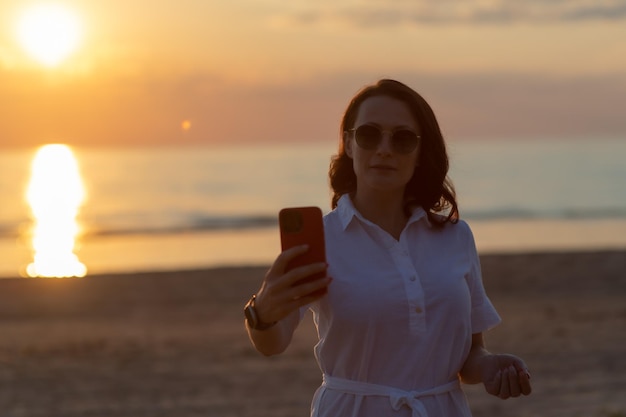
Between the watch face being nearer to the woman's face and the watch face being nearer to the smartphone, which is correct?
the smartphone

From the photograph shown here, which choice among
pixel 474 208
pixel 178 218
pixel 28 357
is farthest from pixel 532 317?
pixel 474 208

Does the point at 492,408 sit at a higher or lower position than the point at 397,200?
lower

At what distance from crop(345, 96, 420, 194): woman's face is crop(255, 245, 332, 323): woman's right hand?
43 cm

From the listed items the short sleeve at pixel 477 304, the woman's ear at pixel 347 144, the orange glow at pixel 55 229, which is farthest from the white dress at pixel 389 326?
the orange glow at pixel 55 229

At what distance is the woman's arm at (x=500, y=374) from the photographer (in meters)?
2.80

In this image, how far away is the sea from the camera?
26562 millimetres

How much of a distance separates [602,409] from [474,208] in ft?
124

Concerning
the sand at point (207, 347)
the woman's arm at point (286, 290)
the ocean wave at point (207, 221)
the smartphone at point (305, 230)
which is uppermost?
the ocean wave at point (207, 221)

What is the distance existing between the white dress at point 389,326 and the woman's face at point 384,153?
0.14 m

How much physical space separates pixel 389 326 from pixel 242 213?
1582 inches

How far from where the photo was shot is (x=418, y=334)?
9.00 feet

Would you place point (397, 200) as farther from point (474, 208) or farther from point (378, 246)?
point (474, 208)

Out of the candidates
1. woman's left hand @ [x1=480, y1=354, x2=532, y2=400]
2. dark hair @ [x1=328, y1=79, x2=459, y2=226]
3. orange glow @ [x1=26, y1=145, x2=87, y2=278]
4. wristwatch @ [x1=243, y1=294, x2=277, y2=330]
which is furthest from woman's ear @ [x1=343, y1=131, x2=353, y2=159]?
orange glow @ [x1=26, y1=145, x2=87, y2=278]

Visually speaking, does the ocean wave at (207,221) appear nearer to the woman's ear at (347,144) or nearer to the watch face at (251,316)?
the woman's ear at (347,144)
